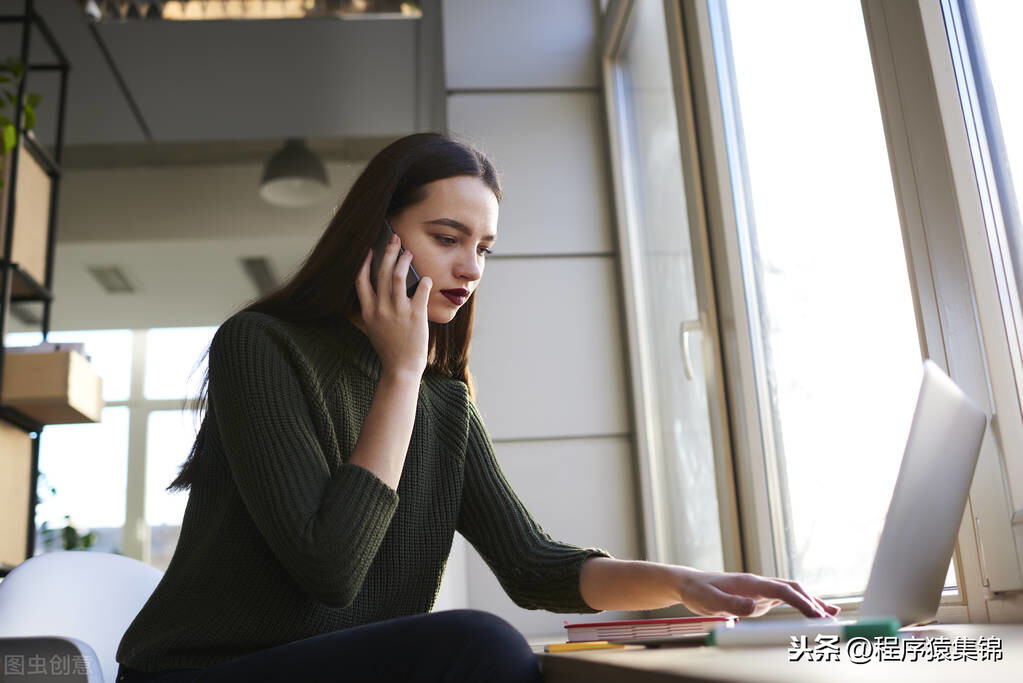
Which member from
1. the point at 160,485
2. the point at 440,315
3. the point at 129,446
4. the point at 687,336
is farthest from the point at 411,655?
the point at 129,446

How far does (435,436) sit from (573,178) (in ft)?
5.71

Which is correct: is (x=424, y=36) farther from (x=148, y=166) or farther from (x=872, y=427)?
(x=872, y=427)

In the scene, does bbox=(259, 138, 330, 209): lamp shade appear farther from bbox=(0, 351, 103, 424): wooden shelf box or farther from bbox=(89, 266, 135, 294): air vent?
bbox=(0, 351, 103, 424): wooden shelf box

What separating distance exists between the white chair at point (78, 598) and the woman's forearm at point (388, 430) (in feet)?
1.49

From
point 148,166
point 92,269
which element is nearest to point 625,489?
point 148,166

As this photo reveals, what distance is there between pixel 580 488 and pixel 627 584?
151 cm

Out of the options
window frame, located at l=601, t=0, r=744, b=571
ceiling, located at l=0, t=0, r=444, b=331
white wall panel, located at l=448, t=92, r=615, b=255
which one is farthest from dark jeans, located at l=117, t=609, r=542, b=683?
ceiling, located at l=0, t=0, r=444, b=331

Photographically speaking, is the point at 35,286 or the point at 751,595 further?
the point at 35,286

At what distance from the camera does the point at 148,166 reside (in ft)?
18.6

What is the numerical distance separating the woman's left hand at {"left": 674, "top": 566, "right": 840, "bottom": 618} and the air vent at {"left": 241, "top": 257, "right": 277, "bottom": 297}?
5.87 m

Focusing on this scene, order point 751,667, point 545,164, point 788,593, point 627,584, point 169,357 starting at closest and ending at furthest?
point 751,667 < point 788,593 < point 627,584 < point 545,164 < point 169,357

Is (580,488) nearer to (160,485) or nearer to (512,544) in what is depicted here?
(512,544)

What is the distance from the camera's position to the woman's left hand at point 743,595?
1.01 m

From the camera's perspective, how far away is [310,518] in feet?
3.50
